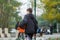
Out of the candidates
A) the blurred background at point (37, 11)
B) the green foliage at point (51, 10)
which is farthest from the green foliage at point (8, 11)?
the green foliage at point (51, 10)

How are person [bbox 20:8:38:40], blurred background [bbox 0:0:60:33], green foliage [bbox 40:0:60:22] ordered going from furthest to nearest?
green foliage [bbox 40:0:60:22]
blurred background [bbox 0:0:60:33]
person [bbox 20:8:38:40]

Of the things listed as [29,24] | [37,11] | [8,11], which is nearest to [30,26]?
[29,24]

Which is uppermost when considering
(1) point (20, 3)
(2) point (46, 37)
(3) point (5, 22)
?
(1) point (20, 3)

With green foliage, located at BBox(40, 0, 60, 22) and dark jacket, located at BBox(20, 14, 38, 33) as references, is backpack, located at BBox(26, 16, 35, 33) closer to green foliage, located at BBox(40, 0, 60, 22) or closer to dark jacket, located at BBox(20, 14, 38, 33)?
dark jacket, located at BBox(20, 14, 38, 33)

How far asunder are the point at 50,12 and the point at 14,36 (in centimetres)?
162

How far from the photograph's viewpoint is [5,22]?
812 centimetres

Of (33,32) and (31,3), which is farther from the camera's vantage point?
(31,3)

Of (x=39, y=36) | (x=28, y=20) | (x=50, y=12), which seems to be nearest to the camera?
(x=28, y=20)

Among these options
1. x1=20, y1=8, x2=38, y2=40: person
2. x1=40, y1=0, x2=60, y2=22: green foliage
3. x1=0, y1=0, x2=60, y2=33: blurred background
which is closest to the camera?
x1=20, y1=8, x2=38, y2=40: person

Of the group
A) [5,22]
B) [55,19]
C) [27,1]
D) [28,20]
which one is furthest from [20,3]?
[28,20]

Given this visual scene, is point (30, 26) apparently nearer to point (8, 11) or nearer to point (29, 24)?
point (29, 24)

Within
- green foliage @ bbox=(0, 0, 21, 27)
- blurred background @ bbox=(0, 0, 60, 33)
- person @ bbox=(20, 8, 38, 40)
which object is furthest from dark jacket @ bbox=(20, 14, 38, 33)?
green foliage @ bbox=(0, 0, 21, 27)

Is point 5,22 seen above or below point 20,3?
below

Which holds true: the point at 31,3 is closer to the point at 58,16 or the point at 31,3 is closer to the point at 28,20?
the point at 58,16
